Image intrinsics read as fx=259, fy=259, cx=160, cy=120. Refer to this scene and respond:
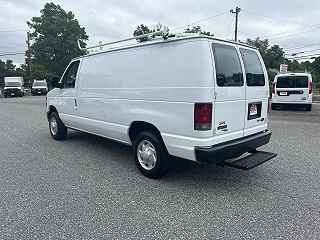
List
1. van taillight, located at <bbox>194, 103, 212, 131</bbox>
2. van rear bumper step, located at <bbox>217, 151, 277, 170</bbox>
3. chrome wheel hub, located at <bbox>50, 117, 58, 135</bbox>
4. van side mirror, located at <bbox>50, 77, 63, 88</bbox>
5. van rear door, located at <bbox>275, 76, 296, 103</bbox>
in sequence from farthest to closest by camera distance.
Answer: van rear door, located at <bbox>275, 76, 296, 103</bbox>, chrome wheel hub, located at <bbox>50, 117, 58, 135</bbox>, van side mirror, located at <bbox>50, 77, 63, 88</bbox>, van rear bumper step, located at <bbox>217, 151, 277, 170</bbox>, van taillight, located at <bbox>194, 103, 212, 131</bbox>

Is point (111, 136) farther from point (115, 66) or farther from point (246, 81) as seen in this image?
point (246, 81)

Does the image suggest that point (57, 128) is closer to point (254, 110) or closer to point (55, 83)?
point (55, 83)

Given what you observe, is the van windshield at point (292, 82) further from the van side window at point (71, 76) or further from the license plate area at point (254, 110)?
the van side window at point (71, 76)

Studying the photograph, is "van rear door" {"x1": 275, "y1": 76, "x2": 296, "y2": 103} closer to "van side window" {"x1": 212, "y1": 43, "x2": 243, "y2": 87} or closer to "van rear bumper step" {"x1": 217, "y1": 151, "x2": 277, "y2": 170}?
"van rear bumper step" {"x1": 217, "y1": 151, "x2": 277, "y2": 170}

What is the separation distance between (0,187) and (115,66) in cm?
268

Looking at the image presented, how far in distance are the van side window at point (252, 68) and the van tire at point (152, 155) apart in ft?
5.61

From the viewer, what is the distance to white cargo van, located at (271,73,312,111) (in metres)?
12.1

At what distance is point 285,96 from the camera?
12602 millimetres

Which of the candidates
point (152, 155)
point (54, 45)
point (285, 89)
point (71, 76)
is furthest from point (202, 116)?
point (54, 45)

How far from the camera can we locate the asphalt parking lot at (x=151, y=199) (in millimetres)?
2785

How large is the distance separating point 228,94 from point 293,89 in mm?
10252

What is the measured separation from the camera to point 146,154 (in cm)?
420

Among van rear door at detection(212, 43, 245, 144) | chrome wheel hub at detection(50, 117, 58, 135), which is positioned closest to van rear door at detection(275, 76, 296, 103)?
van rear door at detection(212, 43, 245, 144)

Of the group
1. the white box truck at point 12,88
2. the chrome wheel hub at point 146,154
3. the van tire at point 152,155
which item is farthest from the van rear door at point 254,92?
the white box truck at point 12,88
